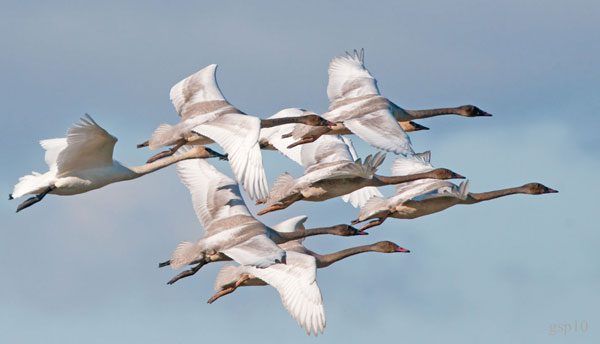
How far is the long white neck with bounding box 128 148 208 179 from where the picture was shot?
38.6 m

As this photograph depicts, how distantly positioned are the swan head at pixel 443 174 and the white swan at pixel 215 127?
2364 mm

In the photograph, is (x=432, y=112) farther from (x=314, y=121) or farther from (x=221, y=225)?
(x=221, y=225)

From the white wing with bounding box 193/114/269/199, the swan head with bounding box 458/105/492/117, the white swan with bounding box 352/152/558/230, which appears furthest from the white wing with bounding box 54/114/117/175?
the swan head with bounding box 458/105/492/117

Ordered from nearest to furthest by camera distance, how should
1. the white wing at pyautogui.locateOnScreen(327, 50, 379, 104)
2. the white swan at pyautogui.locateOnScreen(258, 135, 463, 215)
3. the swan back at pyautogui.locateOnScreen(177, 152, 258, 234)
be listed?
the white swan at pyautogui.locateOnScreen(258, 135, 463, 215)
the swan back at pyautogui.locateOnScreen(177, 152, 258, 234)
the white wing at pyautogui.locateOnScreen(327, 50, 379, 104)

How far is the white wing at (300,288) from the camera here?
36.9m

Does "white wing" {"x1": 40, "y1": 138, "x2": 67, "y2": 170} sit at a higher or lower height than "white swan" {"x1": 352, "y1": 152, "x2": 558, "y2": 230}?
higher

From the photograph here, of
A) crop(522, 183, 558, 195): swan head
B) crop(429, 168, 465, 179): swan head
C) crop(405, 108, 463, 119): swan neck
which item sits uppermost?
crop(405, 108, 463, 119): swan neck

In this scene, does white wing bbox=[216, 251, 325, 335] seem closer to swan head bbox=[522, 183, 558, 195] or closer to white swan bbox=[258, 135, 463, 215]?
white swan bbox=[258, 135, 463, 215]

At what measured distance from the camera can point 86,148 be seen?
124 feet

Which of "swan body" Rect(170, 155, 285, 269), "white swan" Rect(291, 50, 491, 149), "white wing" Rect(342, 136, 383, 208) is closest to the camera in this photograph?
"swan body" Rect(170, 155, 285, 269)

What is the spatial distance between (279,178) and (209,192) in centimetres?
156

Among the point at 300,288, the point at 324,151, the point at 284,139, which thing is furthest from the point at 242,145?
the point at 284,139

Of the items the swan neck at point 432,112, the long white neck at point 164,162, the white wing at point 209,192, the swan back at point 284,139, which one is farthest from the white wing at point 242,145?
the swan neck at point 432,112

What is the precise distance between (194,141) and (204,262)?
247cm
